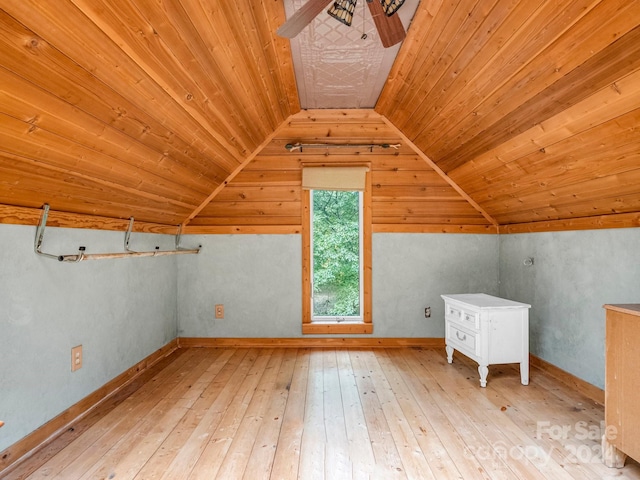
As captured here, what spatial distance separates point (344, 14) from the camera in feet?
5.88

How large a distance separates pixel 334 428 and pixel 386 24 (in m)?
2.21

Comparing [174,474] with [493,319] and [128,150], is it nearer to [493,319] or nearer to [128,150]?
[128,150]

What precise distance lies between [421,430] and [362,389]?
0.72 meters

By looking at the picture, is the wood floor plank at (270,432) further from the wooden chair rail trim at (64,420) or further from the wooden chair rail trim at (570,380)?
the wooden chair rail trim at (570,380)

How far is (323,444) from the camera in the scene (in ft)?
7.23

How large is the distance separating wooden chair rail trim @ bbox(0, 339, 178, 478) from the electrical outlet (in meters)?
0.23

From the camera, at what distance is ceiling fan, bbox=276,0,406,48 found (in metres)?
1.67

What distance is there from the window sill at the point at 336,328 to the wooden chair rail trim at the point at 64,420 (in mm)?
1530

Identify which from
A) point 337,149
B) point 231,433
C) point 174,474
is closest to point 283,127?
point 337,149

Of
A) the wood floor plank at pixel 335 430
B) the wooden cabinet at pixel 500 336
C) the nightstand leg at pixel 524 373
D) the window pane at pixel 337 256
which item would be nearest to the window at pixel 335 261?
the window pane at pixel 337 256

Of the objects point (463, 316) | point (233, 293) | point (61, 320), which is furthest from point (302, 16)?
point (233, 293)

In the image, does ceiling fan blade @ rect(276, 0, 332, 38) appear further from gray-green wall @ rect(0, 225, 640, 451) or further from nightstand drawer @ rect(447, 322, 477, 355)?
nightstand drawer @ rect(447, 322, 477, 355)

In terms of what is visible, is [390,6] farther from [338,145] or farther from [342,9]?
[338,145]

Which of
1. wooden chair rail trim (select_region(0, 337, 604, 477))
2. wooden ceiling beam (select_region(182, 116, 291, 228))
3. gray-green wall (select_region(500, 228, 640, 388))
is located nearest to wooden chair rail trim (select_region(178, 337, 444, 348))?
wooden chair rail trim (select_region(0, 337, 604, 477))
